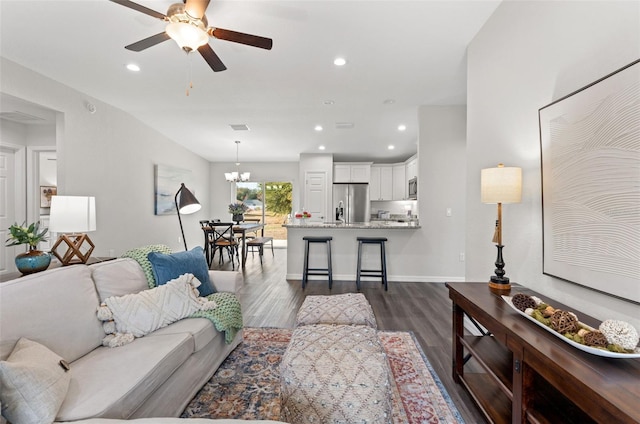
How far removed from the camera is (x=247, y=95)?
12.2 ft

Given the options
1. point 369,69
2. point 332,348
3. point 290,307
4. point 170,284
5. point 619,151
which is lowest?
point 290,307

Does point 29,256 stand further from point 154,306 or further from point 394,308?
point 394,308

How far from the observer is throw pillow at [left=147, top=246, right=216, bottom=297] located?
208 centimetres

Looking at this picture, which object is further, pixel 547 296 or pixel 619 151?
pixel 547 296

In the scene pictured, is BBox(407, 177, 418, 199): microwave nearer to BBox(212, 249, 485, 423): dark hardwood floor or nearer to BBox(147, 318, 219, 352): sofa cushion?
BBox(212, 249, 485, 423): dark hardwood floor

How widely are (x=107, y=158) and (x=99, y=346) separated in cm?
361

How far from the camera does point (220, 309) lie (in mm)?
2047

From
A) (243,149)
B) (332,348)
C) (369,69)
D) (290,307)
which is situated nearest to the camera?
(332,348)

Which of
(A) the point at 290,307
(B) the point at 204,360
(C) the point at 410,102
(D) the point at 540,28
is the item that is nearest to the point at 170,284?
(B) the point at 204,360

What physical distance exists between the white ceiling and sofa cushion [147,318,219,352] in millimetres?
2310

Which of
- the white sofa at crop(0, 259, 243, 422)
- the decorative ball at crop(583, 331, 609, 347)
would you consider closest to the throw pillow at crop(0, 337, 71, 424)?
the white sofa at crop(0, 259, 243, 422)

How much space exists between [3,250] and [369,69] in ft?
18.7

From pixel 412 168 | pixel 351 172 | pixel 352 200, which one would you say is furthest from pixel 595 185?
pixel 351 172

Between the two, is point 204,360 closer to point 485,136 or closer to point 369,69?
point 485,136
